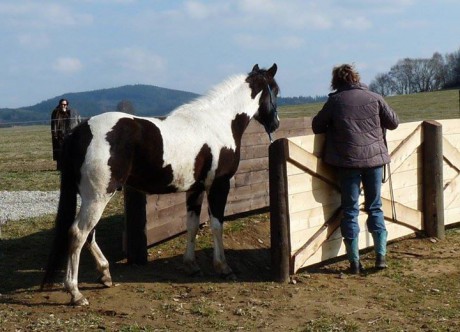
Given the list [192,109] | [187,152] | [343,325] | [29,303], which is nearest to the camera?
[343,325]

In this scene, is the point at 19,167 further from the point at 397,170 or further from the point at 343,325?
the point at 343,325

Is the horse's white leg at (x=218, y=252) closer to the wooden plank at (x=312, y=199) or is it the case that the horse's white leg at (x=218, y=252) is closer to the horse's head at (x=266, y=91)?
the wooden plank at (x=312, y=199)

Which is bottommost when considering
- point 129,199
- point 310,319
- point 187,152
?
point 310,319

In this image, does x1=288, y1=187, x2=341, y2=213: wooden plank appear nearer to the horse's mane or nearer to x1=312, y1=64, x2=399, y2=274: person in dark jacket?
x1=312, y1=64, x2=399, y2=274: person in dark jacket

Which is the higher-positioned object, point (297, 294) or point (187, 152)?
point (187, 152)

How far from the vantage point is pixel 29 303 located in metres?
6.20

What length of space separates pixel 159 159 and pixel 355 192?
2103 millimetres

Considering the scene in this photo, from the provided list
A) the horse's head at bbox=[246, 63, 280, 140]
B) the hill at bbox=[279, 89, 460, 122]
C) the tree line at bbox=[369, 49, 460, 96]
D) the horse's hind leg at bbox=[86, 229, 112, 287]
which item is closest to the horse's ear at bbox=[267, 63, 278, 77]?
the horse's head at bbox=[246, 63, 280, 140]

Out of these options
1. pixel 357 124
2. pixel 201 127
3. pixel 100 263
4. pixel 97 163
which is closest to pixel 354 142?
pixel 357 124

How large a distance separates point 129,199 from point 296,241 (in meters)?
2.02

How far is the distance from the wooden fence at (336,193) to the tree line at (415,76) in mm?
71122

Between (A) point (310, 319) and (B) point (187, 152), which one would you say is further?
(B) point (187, 152)

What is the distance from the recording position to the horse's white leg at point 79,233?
6.13 m

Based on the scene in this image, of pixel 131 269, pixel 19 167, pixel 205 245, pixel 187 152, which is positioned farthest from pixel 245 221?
pixel 19 167
